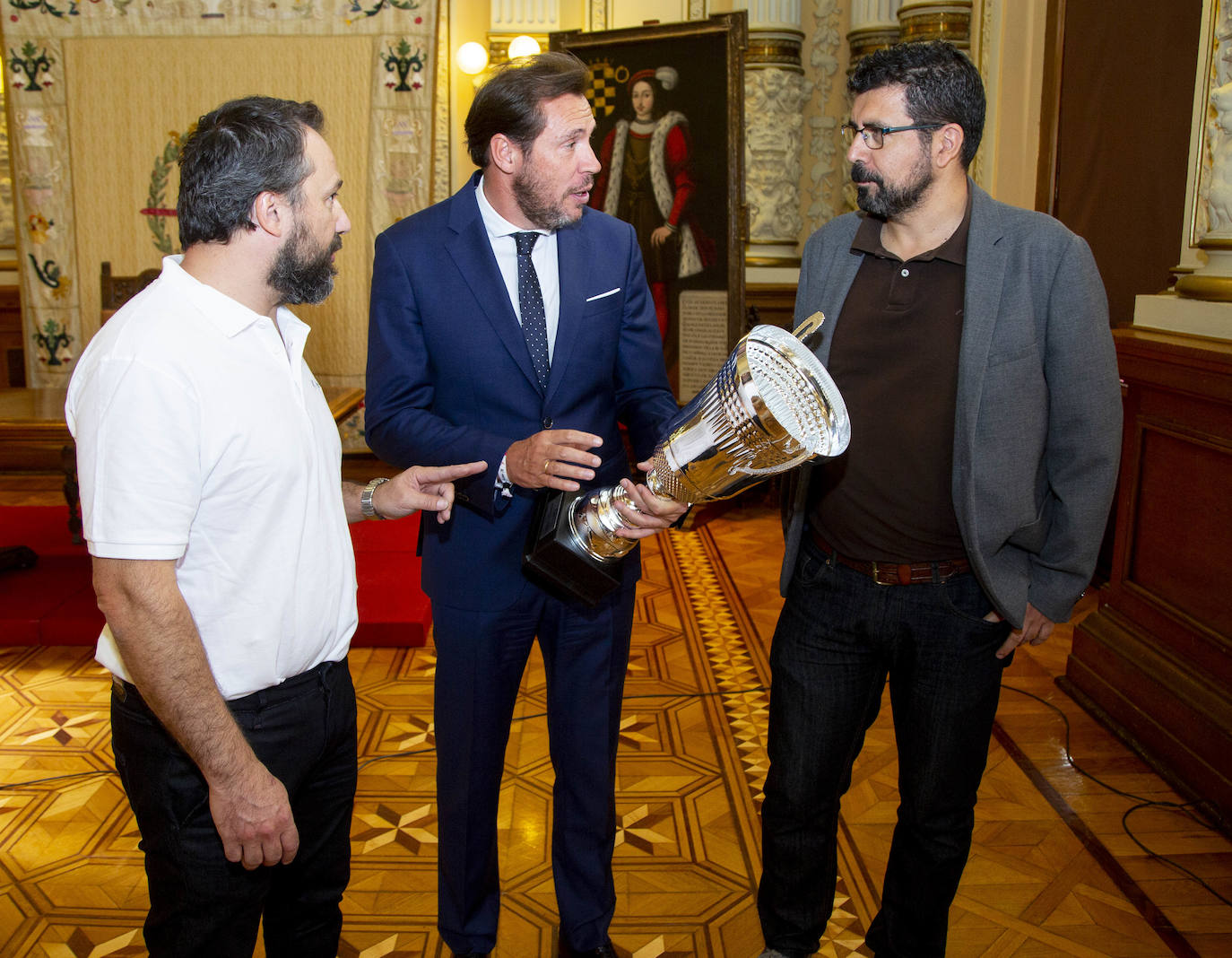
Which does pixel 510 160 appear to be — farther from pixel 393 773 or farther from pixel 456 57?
pixel 456 57

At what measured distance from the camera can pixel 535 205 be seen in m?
2.21

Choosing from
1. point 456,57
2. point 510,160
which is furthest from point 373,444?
point 456,57

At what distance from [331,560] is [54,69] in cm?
719

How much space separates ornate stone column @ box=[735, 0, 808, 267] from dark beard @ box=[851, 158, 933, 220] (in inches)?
190

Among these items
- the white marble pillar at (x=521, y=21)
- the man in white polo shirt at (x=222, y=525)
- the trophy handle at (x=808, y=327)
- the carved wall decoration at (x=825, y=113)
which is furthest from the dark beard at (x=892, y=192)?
the white marble pillar at (x=521, y=21)

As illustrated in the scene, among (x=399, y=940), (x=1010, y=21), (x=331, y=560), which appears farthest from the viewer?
(x=1010, y=21)

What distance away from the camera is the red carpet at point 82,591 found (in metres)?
4.54

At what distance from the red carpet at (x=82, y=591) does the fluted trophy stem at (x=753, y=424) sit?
2.89 meters

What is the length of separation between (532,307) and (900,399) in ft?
2.57

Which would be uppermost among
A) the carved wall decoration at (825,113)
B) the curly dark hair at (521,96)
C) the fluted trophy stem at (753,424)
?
the carved wall decoration at (825,113)

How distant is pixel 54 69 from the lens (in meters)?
7.33

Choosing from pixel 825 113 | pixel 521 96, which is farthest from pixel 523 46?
pixel 521 96

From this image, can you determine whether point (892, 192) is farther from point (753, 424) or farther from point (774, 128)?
point (774, 128)

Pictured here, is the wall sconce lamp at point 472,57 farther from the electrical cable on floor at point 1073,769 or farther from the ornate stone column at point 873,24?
the electrical cable on floor at point 1073,769
